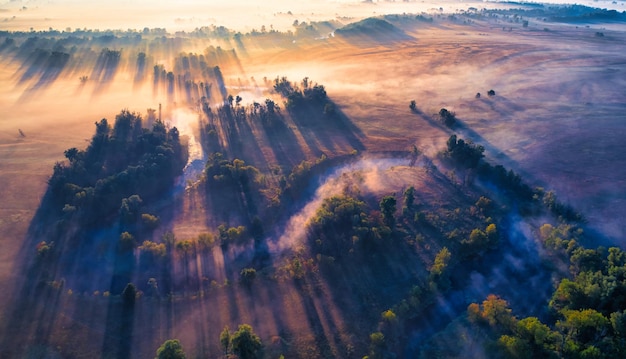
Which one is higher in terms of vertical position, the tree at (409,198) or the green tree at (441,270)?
the tree at (409,198)

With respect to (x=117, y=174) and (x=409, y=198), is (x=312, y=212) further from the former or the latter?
(x=117, y=174)

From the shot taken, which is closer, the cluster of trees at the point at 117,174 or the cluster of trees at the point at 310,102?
the cluster of trees at the point at 117,174

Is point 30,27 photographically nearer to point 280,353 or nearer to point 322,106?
point 322,106

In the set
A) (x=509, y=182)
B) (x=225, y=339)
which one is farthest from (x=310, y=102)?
(x=225, y=339)

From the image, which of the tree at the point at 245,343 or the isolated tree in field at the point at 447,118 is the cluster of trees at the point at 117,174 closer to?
the tree at the point at 245,343

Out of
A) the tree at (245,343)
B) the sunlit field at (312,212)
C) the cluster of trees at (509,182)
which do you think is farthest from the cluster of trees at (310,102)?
the tree at (245,343)

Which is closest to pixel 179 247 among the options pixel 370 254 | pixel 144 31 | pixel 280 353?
pixel 280 353
